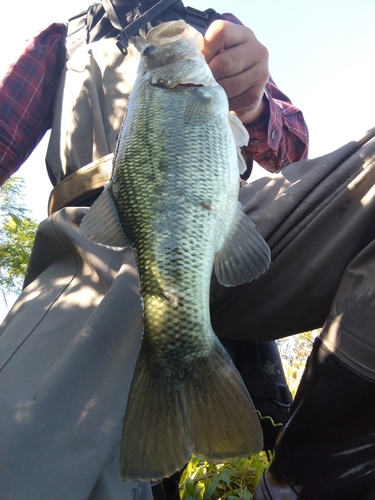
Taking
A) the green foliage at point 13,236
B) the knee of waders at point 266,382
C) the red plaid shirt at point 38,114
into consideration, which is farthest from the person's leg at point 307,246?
the green foliage at point 13,236

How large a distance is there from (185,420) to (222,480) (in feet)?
5.26

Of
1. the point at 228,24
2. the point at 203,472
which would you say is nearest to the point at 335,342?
the point at 228,24

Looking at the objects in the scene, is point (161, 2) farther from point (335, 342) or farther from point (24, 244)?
point (24, 244)

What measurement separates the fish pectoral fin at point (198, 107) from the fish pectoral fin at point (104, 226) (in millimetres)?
477

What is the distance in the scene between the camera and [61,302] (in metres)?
1.71

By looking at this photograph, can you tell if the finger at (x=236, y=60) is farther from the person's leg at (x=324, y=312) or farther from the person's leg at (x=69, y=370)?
the person's leg at (x=69, y=370)

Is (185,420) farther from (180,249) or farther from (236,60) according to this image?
(236,60)

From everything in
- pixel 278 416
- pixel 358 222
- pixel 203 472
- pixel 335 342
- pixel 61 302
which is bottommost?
pixel 203 472

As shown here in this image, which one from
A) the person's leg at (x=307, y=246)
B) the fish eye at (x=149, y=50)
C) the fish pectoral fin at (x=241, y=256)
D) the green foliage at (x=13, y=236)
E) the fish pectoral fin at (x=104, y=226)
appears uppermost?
the fish eye at (x=149, y=50)

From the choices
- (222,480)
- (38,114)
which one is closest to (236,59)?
(38,114)

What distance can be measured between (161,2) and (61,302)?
2.01m

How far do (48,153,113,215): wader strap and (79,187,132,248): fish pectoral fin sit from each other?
50 centimetres

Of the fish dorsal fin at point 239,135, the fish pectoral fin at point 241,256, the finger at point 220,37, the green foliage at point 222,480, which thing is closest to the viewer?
the fish pectoral fin at point 241,256

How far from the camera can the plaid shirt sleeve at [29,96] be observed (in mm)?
2732
